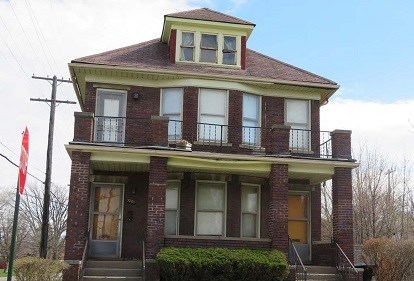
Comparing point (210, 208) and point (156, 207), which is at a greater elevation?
point (210, 208)

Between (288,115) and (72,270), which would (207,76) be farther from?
(72,270)

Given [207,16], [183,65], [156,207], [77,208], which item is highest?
[207,16]

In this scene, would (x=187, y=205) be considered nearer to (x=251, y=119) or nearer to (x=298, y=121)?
(x=251, y=119)

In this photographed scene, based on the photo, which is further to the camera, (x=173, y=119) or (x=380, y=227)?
(x=380, y=227)

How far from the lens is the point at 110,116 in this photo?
61.6ft

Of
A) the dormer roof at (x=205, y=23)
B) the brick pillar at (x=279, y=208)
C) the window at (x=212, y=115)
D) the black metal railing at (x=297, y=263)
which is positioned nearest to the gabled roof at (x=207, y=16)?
the dormer roof at (x=205, y=23)

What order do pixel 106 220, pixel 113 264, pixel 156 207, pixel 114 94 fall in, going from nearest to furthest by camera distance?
pixel 113 264, pixel 156 207, pixel 106 220, pixel 114 94

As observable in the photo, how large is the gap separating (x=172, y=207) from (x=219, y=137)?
9.21ft

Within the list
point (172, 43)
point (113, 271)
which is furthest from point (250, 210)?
point (172, 43)

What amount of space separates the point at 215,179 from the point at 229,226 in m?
1.63

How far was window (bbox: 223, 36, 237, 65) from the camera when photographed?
20.5 metres

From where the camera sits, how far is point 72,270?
592 inches

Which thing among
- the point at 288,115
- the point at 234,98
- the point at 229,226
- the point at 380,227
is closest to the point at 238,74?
the point at 234,98

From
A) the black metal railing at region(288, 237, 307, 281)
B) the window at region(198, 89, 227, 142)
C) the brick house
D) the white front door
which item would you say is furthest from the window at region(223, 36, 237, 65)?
the black metal railing at region(288, 237, 307, 281)
